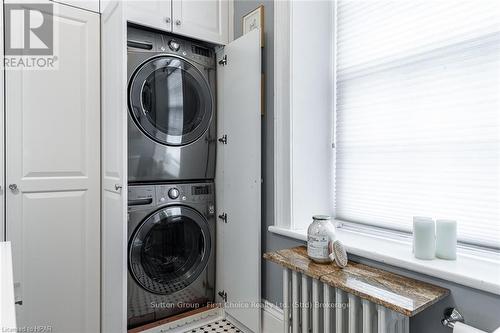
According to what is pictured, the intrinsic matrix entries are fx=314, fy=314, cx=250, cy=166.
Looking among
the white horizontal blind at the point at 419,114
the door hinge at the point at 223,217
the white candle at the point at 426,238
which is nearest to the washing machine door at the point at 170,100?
the door hinge at the point at 223,217

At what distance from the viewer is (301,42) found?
5.75 feet

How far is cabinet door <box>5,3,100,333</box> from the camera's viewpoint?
1.65 meters

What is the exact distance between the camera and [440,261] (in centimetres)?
120

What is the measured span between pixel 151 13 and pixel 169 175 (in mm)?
965

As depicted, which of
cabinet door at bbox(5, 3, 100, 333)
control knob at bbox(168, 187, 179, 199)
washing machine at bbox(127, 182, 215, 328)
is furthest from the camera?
control knob at bbox(168, 187, 179, 199)

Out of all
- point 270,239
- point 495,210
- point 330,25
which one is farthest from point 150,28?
point 495,210

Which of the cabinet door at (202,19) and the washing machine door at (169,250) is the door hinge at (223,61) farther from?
the washing machine door at (169,250)

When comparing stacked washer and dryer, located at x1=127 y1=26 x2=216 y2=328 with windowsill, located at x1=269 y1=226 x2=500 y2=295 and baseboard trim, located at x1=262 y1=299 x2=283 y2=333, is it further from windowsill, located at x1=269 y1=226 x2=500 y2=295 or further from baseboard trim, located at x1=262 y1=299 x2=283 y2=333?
windowsill, located at x1=269 y1=226 x2=500 y2=295

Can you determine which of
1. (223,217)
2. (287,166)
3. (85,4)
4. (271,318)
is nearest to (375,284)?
(287,166)

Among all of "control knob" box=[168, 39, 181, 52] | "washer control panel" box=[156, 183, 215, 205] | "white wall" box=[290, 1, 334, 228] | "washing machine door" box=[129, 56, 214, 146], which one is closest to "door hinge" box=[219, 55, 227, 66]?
"washing machine door" box=[129, 56, 214, 146]

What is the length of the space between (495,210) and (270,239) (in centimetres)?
111

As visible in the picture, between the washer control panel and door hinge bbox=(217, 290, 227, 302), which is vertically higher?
the washer control panel

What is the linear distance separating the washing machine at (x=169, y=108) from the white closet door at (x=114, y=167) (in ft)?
0.39

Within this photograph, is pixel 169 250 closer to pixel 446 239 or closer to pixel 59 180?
pixel 59 180
